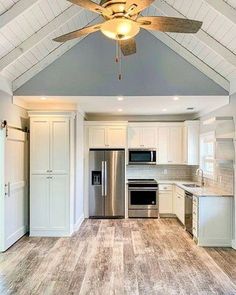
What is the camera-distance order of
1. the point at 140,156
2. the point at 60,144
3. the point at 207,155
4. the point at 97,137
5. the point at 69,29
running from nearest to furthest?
the point at 69,29 < the point at 60,144 < the point at 207,155 < the point at 97,137 < the point at 140,156

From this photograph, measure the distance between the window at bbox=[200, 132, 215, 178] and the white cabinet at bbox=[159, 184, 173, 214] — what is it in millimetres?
1007

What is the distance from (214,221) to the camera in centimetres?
526

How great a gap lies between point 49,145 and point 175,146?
340 cm

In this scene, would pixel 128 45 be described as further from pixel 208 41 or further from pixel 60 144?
pixel 60 144

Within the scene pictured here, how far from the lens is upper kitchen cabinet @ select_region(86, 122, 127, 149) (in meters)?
7.52

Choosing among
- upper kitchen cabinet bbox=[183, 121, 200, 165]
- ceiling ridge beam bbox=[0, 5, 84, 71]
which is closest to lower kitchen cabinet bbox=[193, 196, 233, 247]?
upper kitchen cabinet bbox=[183, 121, 200, 165]

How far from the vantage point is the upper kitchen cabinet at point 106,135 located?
24.7 feet

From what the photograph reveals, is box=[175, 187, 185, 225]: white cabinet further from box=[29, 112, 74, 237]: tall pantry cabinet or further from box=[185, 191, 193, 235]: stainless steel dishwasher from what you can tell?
box=[29, 112, 74, 237]: tall pantry cabinet

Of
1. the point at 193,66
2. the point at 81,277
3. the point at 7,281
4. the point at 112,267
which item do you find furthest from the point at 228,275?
the point at 193,66

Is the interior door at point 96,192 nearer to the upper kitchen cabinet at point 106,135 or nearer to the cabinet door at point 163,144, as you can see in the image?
the upper kitchen cabinet at point 106,135

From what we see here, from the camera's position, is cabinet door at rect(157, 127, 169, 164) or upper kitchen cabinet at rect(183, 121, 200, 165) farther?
cabinet door at rect(157, 127, 169, 164)

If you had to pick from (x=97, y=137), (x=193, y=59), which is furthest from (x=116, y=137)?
(x=193, y=59)

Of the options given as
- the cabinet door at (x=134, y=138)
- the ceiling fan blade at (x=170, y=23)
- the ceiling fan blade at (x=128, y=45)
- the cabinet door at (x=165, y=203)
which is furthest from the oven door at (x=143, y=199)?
the ceiling fan blade at (x=170, y=23)

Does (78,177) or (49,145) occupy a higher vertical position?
(49,145)
